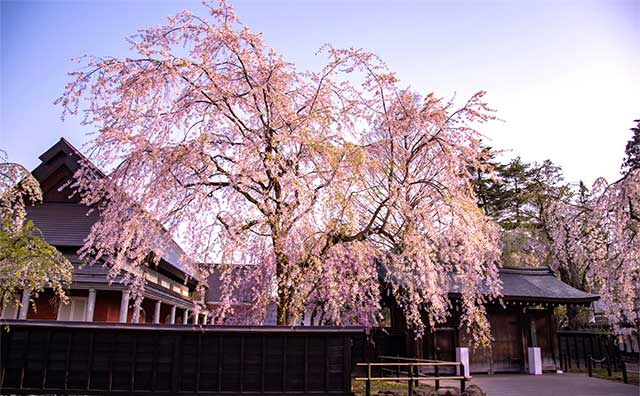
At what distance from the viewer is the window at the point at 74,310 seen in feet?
45.2

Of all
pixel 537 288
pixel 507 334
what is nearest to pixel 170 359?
pixel 507 334

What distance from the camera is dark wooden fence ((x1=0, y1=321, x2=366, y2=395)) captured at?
845cm

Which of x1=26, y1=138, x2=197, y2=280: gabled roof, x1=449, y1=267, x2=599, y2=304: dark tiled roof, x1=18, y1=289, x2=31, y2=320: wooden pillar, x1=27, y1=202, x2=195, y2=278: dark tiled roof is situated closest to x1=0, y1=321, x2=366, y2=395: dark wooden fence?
x1=18, y1=289, x2=31, y2=320: wooden pillar

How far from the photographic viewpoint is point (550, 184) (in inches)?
1125

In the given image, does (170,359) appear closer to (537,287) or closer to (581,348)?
(537,287)

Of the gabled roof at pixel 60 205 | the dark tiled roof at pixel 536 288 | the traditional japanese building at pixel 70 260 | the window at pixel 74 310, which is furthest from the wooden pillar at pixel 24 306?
the dark tiled roof at pixel 536 288

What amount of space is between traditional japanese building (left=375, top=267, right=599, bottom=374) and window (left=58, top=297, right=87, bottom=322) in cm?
990

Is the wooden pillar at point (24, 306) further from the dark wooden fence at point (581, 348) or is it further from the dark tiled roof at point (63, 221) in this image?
the dark wooden fence at point (581, 348)

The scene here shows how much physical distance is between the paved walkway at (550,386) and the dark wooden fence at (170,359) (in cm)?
564

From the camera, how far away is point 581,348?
19344 mm

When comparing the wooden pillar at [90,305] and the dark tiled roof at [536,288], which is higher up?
the dark tiled roof at [536,288]

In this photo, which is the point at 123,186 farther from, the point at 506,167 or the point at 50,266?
the point at 506,167

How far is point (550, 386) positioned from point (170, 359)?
1084cm

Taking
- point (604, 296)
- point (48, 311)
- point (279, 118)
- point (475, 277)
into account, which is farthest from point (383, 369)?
point (48, 311)
